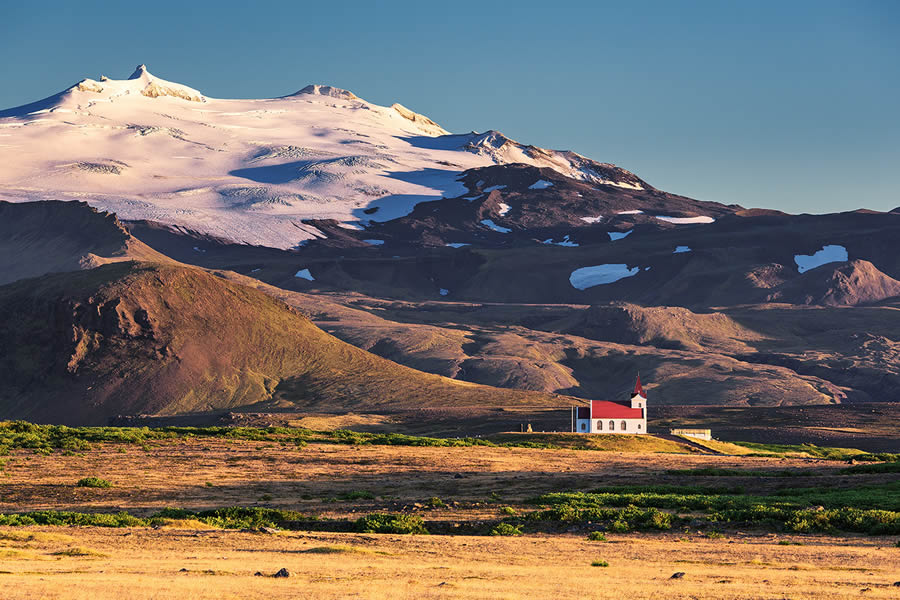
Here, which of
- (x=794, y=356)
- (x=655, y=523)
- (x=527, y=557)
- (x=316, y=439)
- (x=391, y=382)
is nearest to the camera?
(x=527, y=557)

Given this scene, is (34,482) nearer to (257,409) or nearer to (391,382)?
(257,409)

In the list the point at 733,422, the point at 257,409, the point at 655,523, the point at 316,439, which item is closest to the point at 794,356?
the point at 733,422

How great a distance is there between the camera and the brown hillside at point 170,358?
12550 centimetres

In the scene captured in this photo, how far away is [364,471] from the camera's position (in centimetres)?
5059

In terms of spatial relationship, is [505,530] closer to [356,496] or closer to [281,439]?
[356,496]

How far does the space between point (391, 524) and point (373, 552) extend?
5.17 meters

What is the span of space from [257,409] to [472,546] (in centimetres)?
9862

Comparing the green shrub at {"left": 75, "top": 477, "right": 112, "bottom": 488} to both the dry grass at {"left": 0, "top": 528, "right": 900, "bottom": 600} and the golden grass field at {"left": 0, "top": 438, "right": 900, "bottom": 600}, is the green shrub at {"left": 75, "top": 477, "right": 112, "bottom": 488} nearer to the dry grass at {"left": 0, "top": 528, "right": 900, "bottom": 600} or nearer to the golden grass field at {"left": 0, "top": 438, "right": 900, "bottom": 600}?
the golden grass field at {"left": 0, "top": 438, "right": 900, "bottom": 600}

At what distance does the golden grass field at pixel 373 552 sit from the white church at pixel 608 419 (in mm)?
45341

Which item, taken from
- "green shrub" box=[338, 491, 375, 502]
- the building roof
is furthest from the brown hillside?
"green shrub" box=[338, 491, 375, 502]

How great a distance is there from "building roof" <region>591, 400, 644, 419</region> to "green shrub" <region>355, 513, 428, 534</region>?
64554mm

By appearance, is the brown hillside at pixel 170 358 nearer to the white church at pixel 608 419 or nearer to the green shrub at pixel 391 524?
the white church at pixel 608 419

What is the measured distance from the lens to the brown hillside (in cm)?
12550

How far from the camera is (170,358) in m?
131
